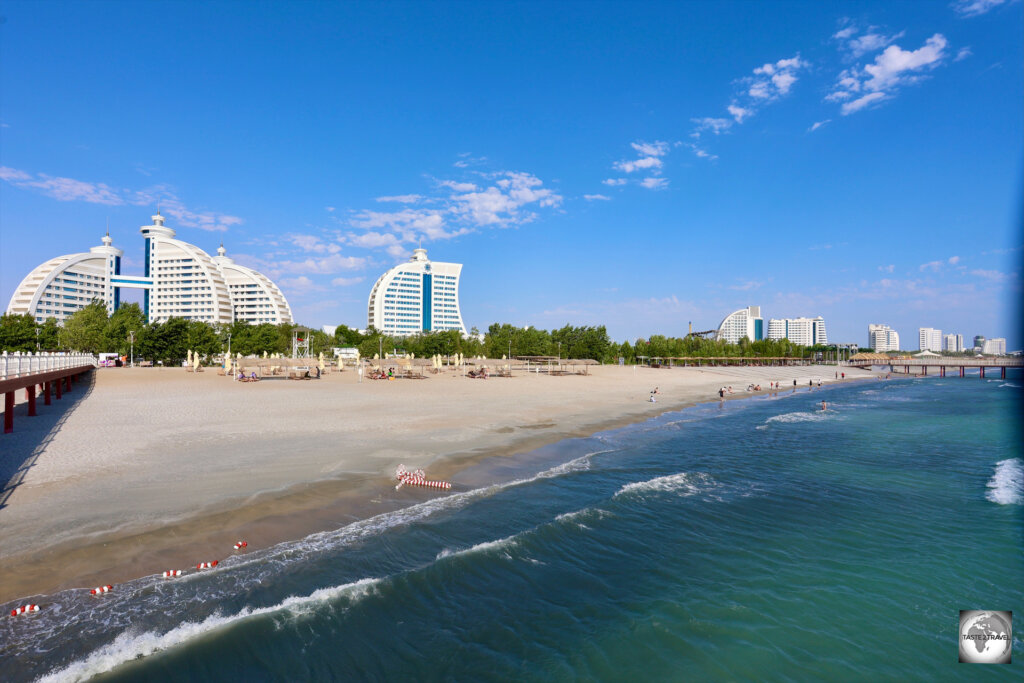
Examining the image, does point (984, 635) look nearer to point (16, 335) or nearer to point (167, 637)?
point (167, 637)

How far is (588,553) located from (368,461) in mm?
8075

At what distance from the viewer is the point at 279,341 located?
329 ft

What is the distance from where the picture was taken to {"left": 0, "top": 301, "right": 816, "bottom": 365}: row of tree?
219ft

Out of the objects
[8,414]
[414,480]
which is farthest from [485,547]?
[8,414]

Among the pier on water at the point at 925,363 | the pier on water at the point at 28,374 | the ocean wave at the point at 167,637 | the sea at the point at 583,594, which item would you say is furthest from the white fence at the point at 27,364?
the pier on water at the point at 925,363

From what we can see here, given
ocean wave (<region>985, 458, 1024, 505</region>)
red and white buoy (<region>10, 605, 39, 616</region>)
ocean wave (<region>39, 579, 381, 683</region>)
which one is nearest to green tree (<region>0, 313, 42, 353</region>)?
red and white buoy (<region>10, 605, 39, 616</region>)

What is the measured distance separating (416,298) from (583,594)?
177818 mm

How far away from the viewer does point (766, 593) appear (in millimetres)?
8656

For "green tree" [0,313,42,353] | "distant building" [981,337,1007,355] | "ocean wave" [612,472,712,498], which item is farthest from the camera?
"green tree" [0,313,42,353]

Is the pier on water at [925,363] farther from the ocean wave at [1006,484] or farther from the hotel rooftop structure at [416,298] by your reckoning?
the hotel rooftop structure at [416,298]

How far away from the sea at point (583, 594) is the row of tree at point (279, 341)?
74.0 meters

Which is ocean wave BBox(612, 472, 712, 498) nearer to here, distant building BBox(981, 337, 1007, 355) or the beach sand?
the beach sand

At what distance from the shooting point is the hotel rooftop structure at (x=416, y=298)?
176 m

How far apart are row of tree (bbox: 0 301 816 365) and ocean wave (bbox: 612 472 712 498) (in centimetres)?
7641
